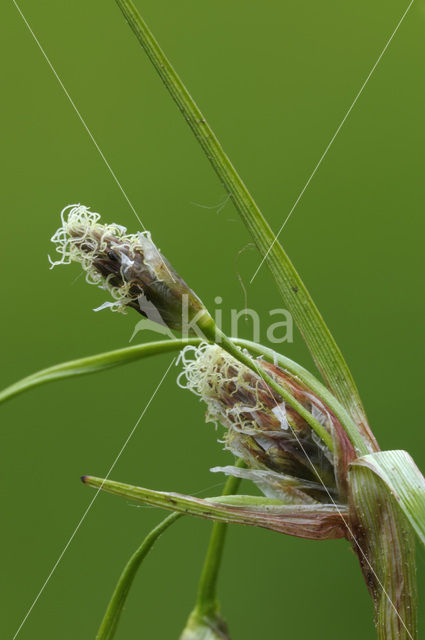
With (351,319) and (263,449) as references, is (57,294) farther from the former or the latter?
(263,449)

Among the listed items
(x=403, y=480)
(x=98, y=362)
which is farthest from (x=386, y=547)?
(x=98, y=362)

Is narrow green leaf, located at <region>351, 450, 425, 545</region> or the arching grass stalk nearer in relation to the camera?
narrow green leaf, located at <region>351, 450, 425, 545</region>

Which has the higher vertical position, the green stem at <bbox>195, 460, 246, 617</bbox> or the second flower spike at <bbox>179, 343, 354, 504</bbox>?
the second flower spike at <bbox>179, 343, 354, 504</bbox>

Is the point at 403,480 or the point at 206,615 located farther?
the point at 206,615

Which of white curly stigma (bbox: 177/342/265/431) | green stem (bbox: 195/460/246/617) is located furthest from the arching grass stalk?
white curly stigma (bbox: 177/342/265/431)

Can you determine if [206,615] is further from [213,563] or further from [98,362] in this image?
[98,362]

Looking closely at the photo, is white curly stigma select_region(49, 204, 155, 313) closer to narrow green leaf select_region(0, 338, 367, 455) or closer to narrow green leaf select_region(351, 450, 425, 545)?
narrow green leaf select_region(0, 338, 367, 455)

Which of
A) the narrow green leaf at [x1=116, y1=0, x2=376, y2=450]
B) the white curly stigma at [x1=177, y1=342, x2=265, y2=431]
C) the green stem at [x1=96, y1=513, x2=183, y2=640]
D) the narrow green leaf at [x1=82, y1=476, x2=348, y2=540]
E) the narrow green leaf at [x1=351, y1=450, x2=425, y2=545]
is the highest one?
the narrow green leaf at [x1=116, y1=0, x2=376, y2=450]
